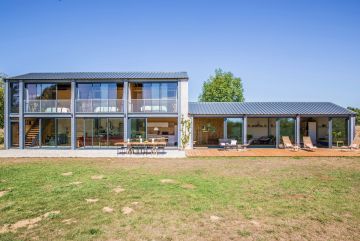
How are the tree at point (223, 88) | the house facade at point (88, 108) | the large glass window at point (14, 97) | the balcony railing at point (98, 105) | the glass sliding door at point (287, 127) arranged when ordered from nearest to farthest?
the house facade at point (88, 108) < the balcony railing at point (98, 105) < the large glass window at point (14, 97) < the glass sliding door at point (287, 127) < the tree at point (223, 88)

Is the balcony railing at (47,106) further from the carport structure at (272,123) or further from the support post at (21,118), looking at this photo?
the carport structure at (272,123)

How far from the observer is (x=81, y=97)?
65.7 feet

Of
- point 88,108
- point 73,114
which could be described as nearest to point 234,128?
point 88,108

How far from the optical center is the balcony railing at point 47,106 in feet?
64.9

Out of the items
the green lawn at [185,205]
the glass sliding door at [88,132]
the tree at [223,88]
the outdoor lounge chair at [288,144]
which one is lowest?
the green lawn at [185,205]

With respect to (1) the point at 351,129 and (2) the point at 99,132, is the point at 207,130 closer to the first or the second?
(2) the point at 99,132

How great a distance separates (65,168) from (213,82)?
43.9m

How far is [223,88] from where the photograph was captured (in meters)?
50.5

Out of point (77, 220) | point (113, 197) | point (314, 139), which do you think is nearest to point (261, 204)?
point (113, 197)

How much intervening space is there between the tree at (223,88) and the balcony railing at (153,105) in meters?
32.1

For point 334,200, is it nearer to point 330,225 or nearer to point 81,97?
point 330,225

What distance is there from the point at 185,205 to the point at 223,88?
46.1m

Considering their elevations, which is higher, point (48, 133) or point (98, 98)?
point (98, 98)

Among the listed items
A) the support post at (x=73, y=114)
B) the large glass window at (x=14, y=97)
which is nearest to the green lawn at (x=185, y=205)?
the support post at (x=73, y=114)
